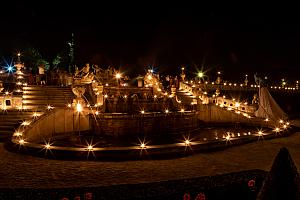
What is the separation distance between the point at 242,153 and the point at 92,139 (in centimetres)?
756

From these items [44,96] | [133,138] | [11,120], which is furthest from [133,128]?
[44,96]

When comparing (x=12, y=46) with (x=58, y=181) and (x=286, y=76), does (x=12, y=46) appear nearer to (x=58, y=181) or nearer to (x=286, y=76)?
(x=58, y=181)

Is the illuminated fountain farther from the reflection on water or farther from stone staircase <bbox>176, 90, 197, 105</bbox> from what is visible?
stone staircase <bbox>176, 90, 197, 105</bbox>

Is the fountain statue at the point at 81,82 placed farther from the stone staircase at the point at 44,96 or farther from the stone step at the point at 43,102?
the stone step at the point at 43,102

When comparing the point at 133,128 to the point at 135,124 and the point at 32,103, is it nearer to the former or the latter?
the point at 135,124

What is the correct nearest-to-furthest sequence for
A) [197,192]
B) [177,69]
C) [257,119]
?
1. [197,192]
2. [257,119]
3. [177,69]

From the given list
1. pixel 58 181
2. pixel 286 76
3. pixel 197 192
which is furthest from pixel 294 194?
pixel 286 76

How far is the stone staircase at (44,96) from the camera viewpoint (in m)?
20.1

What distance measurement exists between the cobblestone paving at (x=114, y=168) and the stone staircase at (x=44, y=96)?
737 cm

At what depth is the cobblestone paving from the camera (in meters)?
8.69

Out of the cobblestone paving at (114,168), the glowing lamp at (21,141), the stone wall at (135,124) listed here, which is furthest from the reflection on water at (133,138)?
the cobblestone paving at (114,168)

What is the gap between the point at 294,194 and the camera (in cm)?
383

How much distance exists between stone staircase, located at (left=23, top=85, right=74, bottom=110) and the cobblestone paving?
737cm

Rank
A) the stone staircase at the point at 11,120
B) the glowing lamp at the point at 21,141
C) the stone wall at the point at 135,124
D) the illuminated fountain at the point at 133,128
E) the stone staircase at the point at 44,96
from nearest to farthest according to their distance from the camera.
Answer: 1. the illuminated fountain at the point at 133,128
2. the glowing lamp at the point at 21,141
3. the stone staircase at the point at 11,120
4. the stone wall at the point at 135,124
5. the stone staircase at the point at 44,96
